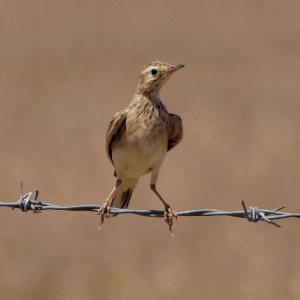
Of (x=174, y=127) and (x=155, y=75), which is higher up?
(x=155, y=75)

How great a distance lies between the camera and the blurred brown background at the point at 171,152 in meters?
14.2

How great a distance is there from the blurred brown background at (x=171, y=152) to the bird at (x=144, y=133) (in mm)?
5223

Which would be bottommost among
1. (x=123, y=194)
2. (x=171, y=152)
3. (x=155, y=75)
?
(x=123, y=194)

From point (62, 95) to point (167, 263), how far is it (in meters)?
9.07

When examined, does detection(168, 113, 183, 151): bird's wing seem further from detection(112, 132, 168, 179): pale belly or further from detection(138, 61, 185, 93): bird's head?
detection(138, 61, 185, 93): bird's head

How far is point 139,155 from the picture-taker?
27.8 ft

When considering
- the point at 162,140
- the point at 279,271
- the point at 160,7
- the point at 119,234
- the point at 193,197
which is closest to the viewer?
the point at 162,140

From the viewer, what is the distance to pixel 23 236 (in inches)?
611

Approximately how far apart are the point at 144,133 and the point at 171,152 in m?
10.2

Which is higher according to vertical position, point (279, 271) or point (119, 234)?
point (119, 234)

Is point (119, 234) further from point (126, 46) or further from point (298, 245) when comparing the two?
point (126, 46)

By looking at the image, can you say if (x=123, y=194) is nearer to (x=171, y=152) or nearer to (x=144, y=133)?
(x=144, y=133)

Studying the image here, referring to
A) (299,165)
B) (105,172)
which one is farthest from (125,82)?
(299,165)

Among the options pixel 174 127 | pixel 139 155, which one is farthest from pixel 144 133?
pixel 174 127
